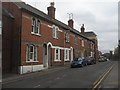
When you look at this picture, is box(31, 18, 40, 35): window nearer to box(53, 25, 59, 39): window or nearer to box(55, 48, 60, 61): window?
box(53, 25, 59, 39): window

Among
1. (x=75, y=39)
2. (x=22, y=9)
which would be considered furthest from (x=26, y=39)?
(x=75, y=39)

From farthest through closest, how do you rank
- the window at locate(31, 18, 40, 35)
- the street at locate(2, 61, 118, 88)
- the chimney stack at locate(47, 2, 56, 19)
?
the chimney stack at locate(47, 2, 56, 19)
the window at locate(31, 18, 40, 35)
the street at locate(2, 61, 118, 88)

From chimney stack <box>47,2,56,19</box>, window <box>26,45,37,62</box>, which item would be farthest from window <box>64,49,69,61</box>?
window <box>26,45,37,62</box>

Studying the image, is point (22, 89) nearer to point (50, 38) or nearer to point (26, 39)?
point (26, 39)

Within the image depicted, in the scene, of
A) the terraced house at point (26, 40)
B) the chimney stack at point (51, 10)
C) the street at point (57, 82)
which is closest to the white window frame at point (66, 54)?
the terraced house at point (26, 40)

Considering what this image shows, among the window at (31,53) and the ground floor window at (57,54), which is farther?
the ground floor window at (57,54)

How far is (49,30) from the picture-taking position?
4016 cm

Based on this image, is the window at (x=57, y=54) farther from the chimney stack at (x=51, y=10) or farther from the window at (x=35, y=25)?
the window at (x=35, y=25)

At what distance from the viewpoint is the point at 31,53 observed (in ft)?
111

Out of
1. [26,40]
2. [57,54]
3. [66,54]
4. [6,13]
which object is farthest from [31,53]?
[66,54]

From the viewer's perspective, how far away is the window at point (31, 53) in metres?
32.7

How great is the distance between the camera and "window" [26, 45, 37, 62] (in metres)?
32.7

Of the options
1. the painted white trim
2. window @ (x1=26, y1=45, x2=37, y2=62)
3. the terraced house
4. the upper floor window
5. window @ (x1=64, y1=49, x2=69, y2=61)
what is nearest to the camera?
the painted white trim

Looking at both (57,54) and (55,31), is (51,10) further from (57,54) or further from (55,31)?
(57,54)
